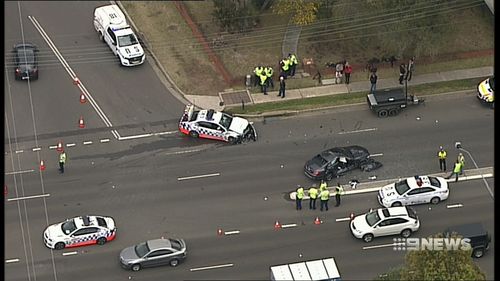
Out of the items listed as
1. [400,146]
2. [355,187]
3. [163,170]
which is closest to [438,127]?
[400,146]

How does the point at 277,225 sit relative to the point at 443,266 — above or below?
above

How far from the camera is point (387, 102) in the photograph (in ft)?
205

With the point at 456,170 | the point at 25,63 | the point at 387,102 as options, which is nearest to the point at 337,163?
the point at 456,170

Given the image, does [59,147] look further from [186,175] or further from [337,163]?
[337,163]

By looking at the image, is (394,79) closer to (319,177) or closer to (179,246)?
(319,177)

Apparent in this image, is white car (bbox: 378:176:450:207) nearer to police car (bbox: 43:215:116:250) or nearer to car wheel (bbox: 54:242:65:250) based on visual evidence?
police car (bbox: 43:215:116:250)

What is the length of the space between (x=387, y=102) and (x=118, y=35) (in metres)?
18.5

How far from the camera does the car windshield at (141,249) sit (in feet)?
169

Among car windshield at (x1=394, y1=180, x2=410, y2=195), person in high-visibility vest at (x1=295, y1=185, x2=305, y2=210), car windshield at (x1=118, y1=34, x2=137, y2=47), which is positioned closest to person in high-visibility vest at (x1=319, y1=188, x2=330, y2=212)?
person in high-visibility vest at (x1=295, y1=185, x2=305, y2=210)

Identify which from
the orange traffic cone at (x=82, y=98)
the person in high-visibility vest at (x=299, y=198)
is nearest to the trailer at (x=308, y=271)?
the person in high-visibility vest at (x=299, y=198)

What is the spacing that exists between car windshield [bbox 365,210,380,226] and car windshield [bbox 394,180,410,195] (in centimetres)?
248

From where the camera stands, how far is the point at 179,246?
2052 inches

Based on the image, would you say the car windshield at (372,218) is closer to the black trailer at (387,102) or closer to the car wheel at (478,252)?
the car wheel at (478,252)

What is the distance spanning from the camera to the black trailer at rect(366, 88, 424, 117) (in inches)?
2461
